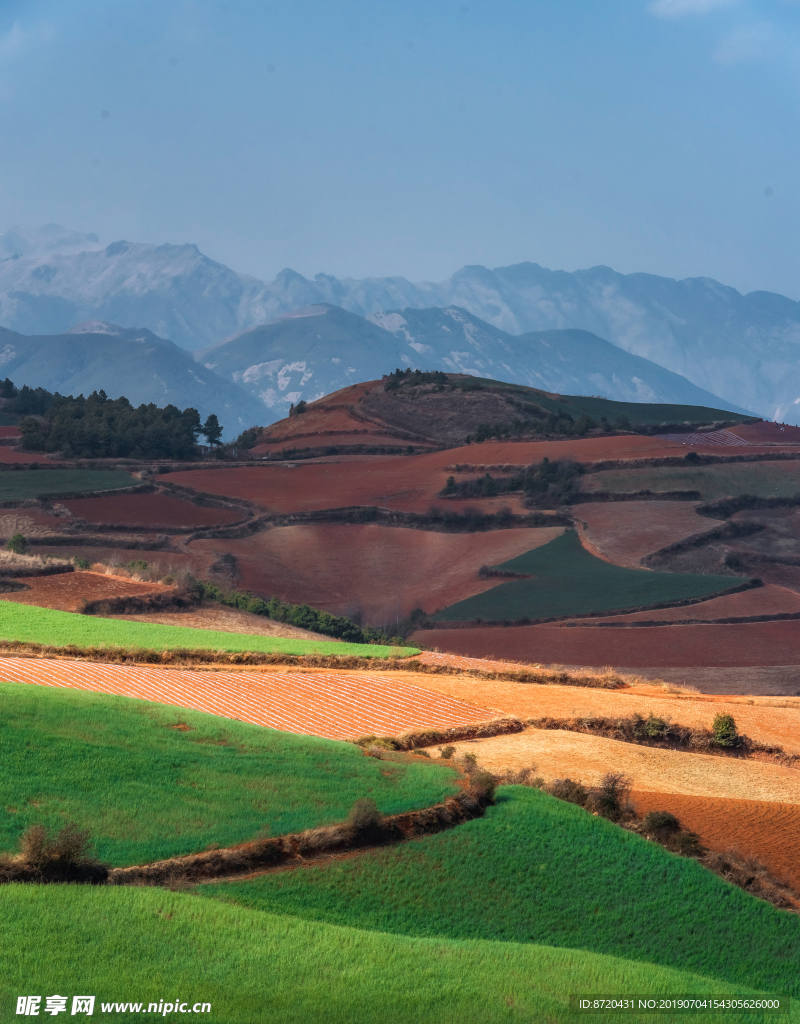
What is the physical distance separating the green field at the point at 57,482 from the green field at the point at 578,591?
115 ft

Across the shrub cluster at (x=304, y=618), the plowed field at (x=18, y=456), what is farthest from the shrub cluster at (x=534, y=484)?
the plowed field at (x=18, y=456)

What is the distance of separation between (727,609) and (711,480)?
31.1 meters

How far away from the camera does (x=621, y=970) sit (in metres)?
10.6

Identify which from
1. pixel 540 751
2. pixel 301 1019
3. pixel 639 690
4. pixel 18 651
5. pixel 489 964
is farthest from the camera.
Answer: pixel 639 690

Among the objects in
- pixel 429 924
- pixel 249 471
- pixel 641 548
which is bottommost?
pixel 429 924

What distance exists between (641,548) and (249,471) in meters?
41.7

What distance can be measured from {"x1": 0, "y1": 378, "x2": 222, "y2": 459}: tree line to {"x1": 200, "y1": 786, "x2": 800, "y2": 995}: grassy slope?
86808 mm

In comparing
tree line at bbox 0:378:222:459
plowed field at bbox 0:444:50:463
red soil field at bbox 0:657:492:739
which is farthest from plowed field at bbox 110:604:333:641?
tree line at bbox 0:378:222:459

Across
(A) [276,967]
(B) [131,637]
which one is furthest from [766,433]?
(A) [276,967]

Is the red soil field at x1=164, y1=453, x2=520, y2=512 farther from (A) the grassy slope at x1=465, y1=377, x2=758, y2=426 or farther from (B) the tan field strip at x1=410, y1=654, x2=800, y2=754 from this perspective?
(B) the tan field strip at x1=410, y1=654, x2=800, y2=754

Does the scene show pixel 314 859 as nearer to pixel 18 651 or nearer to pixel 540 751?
pixel 540 751

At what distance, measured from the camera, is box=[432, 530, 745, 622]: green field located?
52.9 meters

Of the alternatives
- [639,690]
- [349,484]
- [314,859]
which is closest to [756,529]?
[349,484]

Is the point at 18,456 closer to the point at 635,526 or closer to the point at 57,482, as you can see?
the point at 57,482
